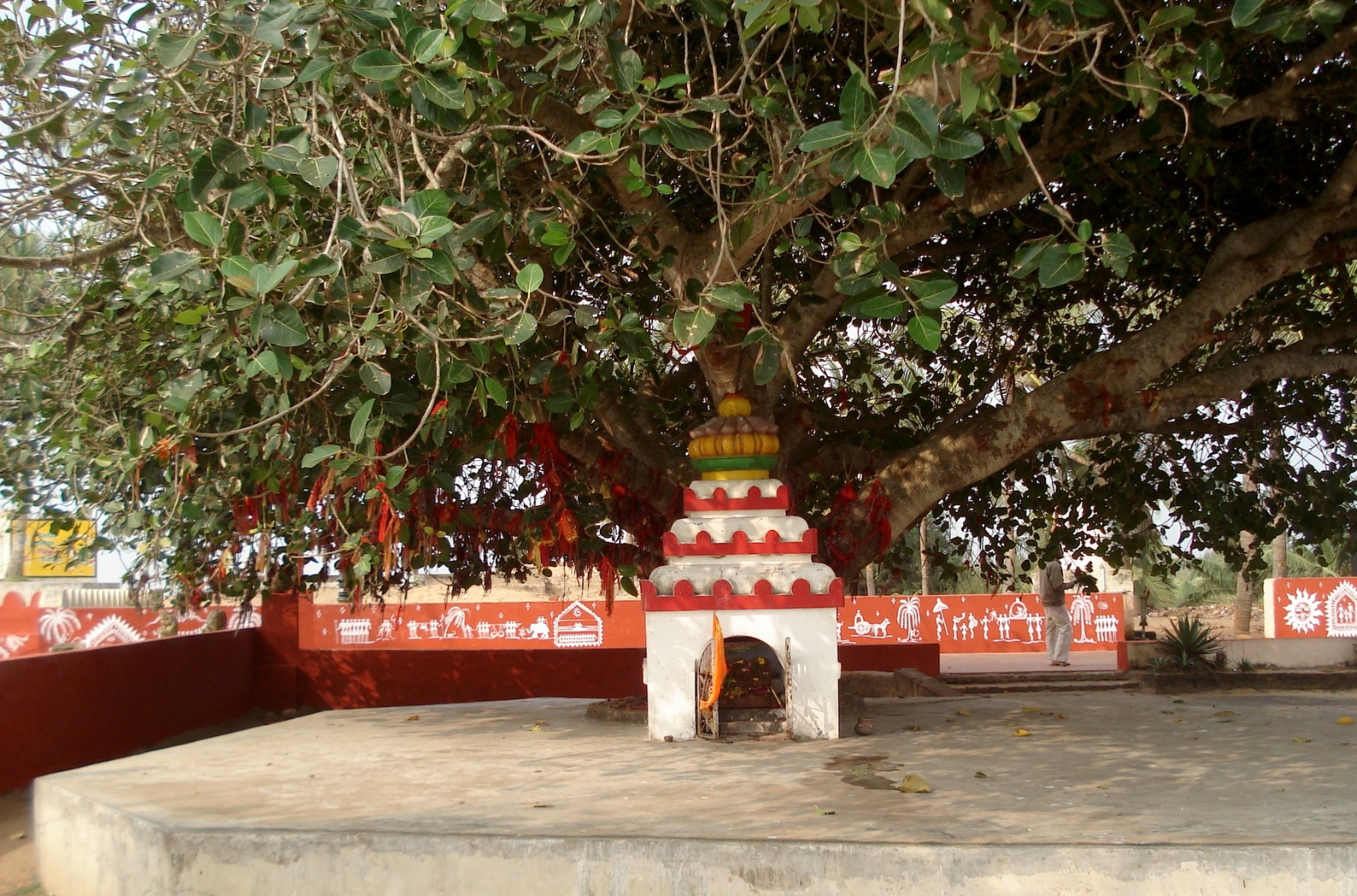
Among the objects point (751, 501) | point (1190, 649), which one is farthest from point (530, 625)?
point (751, 501)

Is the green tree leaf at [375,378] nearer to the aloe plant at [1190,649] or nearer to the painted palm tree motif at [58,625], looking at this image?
the aloe plant at [1190,649]

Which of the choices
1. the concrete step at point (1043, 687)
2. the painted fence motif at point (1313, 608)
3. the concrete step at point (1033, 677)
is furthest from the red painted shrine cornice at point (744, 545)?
the painted fence motif at point (1313, 608)

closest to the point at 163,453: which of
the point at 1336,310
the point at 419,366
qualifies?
the point at 419,366

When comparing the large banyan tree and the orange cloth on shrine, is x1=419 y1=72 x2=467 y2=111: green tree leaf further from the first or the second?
the orange cloth on shrine

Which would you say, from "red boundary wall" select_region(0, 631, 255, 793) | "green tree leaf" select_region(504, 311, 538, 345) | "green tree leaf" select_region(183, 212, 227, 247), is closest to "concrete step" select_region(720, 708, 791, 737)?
"green tree leaf" select_region(504, 311, 538, 345)

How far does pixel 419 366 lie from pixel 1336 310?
7496 millimetres

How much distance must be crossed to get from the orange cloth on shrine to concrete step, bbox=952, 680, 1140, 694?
20.3 ft

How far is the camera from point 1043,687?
12.6 m

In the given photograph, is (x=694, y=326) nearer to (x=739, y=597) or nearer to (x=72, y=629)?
(x=739, y=597)

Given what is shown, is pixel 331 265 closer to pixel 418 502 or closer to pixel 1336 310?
pixel 418 502

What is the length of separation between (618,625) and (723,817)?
40.8 feet

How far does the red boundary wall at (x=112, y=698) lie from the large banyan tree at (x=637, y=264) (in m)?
0.93

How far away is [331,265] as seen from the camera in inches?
162

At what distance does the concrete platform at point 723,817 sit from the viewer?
12.7 ft
